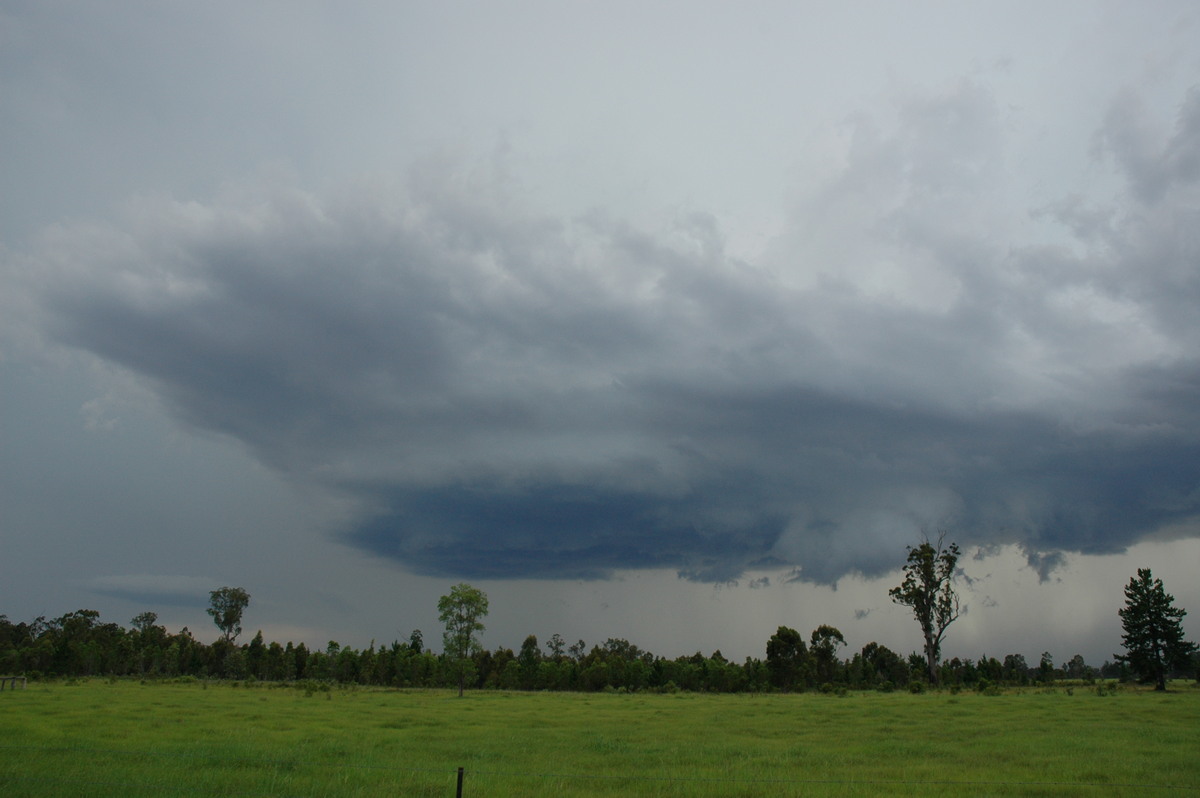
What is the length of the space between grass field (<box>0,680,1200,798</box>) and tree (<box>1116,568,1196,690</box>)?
47.5 m

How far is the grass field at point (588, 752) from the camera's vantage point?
1717cm

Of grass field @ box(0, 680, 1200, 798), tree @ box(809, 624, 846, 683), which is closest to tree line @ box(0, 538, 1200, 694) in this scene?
tree @ box(809, 624, 846, 683)

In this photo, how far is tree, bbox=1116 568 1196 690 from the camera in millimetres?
75125

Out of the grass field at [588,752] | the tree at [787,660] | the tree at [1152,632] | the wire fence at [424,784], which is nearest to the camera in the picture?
the wire fence at [424,784]

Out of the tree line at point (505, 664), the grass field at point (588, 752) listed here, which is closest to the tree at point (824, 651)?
the tree line at point (505, 664)

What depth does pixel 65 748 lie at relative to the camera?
21156 mm

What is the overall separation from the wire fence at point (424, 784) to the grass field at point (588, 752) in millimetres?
60

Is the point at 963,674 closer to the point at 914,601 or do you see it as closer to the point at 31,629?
the point at 914,601

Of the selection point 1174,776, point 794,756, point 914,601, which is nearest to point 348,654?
point 914,601

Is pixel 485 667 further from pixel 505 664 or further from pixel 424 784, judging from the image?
pixel 424 784

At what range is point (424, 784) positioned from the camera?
57.2 ft

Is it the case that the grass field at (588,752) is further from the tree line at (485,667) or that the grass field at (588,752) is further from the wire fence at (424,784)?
the tree line at (485,667)

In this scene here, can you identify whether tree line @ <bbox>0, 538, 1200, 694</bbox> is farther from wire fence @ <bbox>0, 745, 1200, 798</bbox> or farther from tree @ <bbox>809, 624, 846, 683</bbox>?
wire fence @ <bbox>0, 745, 1200, 798</bbox>

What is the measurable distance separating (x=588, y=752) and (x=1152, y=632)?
81.8 meters
